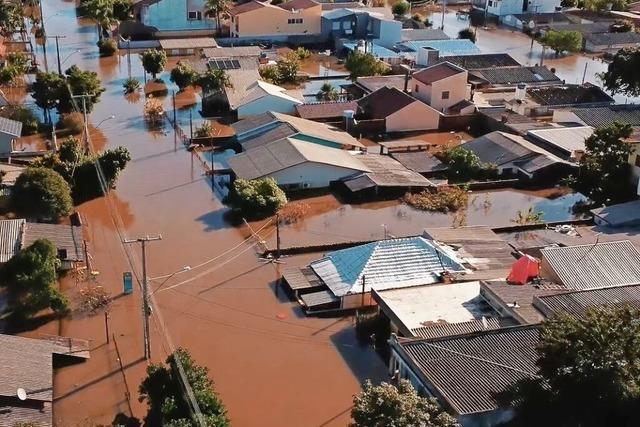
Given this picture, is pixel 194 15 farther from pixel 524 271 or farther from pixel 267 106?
pixel 524 271

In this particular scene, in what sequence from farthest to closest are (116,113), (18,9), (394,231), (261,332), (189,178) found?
(18,9) < (116,113) < (189,178) < (394,231) < (261,332)

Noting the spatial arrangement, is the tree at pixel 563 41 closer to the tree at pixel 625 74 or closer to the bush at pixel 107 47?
the tree at pixel 625 74

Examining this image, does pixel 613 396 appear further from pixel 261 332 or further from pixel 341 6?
pixel 341 6

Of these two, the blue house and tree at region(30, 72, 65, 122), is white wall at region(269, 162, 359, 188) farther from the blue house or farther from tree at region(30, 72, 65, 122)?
the blue house

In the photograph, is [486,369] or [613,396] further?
[486,369]

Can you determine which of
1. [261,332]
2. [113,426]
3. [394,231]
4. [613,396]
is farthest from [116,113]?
[613,396]

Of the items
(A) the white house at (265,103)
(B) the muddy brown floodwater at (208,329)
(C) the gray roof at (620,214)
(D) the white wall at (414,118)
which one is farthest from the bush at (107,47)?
(C) the gray roof at (620,214)
